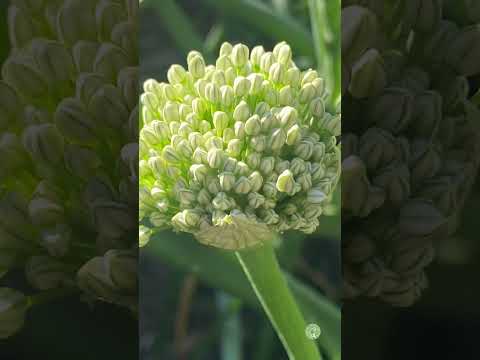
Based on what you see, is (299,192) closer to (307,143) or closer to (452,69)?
(307,143)

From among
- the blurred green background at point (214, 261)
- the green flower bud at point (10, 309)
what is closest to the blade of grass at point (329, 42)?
the blurred green background at point (214, 261)

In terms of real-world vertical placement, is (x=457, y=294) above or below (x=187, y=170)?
below

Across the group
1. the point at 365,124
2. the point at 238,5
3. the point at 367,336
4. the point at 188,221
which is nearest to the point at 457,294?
the point at 367,336

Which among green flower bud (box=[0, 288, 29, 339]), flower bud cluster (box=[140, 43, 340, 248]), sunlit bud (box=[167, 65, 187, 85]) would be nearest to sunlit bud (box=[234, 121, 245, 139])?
flower bud cluster (box=[140, 43, 340, 248])

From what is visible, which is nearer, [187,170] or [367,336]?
[187,170]

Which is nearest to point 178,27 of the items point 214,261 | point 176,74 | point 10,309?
point 176,74

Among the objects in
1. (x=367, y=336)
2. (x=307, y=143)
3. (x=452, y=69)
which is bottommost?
(x=367, y=336)

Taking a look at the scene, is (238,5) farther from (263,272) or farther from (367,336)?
(367,336)
